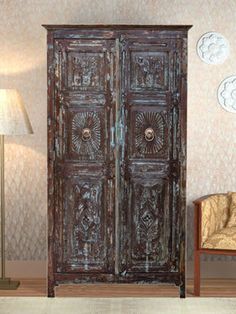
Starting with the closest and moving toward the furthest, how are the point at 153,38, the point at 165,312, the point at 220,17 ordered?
1. the point at 165,312
2. the point at 153,38
3. the point at 220,17

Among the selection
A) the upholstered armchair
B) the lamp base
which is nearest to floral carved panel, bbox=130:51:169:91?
the upholstered armchair

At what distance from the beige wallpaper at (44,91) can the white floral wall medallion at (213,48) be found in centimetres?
5

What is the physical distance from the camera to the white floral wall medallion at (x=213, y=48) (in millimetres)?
6242

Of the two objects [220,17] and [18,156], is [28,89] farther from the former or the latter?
[220,17]

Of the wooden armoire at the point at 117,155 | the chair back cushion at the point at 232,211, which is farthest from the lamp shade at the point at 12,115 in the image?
the chair back cushion at the point at 232,211

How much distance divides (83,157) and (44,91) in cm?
92

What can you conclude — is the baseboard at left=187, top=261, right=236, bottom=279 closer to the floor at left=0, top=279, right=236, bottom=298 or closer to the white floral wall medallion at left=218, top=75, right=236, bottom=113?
the floor at left=0, top=279, right=236, bottom=298

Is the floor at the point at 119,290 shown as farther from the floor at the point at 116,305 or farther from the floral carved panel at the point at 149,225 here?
the floral carved panel at the point at 149,225

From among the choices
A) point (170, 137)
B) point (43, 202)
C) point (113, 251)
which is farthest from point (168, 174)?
point (43, 202)

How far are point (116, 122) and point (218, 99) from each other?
1.09 metres

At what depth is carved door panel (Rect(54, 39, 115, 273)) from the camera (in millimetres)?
5598

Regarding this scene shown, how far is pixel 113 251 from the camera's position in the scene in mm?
5676

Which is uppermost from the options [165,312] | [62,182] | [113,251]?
[62,182]

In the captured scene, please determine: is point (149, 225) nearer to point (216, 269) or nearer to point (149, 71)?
point (216, 269)
